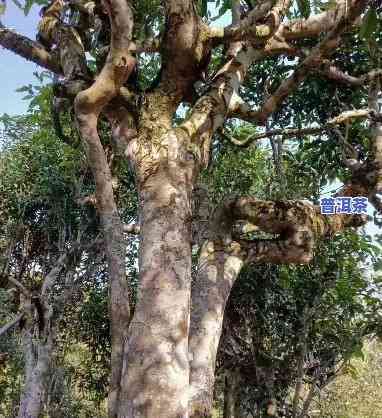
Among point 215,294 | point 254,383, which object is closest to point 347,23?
point 215,294

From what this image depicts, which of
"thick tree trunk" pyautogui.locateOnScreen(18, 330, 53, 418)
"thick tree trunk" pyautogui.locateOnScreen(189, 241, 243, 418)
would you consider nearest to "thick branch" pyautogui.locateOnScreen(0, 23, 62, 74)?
"thick tree trunk" pyautogui.locateOnScreen(189, 241, 243, 418)

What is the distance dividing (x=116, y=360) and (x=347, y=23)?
3.29 meters

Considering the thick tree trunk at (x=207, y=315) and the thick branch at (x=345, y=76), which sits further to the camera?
the thick branch at (x=345, y=76)

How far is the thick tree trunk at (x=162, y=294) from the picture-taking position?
104 inches

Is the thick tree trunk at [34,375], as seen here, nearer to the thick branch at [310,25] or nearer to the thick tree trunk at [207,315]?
the thick tree trunk at [207,315]

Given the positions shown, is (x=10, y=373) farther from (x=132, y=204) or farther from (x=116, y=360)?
(x=116, y=360)

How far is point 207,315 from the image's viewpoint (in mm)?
3609

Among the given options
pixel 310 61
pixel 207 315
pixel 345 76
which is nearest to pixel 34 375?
pixel 207 315

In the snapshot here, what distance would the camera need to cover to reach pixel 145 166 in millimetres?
3432

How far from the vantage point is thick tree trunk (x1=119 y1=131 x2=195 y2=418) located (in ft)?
8.68

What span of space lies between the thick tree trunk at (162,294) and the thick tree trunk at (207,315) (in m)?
0.55

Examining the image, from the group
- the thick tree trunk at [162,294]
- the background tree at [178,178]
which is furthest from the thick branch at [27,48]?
the thick tree trunk at [162,294]

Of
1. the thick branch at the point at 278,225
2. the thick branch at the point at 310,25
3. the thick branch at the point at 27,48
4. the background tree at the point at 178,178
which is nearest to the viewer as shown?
the background tree at the point at 178,178

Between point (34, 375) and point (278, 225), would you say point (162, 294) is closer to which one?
point (278, 225)
